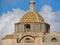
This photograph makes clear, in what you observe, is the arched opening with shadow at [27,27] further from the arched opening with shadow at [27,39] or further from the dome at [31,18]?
the arched opening with shadow at [27,39]

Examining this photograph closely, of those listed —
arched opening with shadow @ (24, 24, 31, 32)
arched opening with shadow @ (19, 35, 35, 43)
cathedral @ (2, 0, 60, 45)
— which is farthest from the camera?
arched opening with shadow @ (24, 24, 31, 32)

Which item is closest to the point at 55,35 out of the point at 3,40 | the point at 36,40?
the point at 36,40

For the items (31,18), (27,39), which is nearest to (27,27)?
(31,18)

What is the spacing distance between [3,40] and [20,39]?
2756mm

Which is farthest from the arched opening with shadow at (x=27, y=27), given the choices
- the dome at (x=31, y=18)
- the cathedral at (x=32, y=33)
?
the dome at (x=31, y=18)

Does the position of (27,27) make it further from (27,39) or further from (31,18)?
(27,39)

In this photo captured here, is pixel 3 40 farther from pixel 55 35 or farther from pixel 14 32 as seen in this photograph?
pixel 55 35

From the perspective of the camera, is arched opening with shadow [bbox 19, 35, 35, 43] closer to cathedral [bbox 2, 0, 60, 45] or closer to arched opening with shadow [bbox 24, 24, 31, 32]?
cathedral [bbox 2, 0, 60, 45]

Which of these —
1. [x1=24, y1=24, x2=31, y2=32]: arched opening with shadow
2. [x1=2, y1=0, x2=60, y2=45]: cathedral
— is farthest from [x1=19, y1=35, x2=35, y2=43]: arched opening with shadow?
[x1=24, y1=24, x2=31, y2=32]: arched opening with shadow

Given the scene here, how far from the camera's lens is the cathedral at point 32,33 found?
76.6 m

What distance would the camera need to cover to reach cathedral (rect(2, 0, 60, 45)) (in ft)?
251

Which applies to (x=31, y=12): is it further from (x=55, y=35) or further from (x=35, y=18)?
(x=55, y=35)

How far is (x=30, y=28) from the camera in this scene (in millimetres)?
79812

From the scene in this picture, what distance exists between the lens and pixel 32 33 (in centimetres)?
7838
